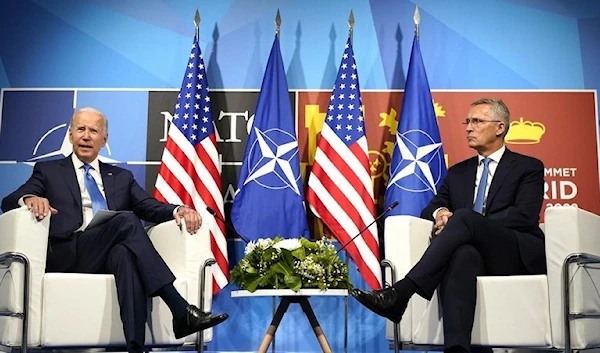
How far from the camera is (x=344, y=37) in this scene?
5.55 meters

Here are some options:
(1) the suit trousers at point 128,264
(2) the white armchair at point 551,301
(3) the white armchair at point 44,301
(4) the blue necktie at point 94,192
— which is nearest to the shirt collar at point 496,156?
(2) the white armchair at point 551,301

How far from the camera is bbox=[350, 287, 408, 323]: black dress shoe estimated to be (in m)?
3.50

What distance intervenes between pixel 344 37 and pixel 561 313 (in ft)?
8.56

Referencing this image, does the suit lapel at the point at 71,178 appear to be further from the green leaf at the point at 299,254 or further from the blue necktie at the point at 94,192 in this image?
the green leaf at the point at 299,254

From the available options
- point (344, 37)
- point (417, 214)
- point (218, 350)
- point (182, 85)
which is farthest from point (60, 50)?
point (417, 214)

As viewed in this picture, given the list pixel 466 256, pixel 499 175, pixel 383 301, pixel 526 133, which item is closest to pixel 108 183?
pixel 383 301

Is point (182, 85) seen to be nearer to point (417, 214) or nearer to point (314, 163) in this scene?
point (314, 163)

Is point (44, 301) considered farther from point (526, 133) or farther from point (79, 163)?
point (526, 133)

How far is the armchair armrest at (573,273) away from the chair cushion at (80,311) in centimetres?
194

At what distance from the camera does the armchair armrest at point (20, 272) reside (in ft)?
11.7

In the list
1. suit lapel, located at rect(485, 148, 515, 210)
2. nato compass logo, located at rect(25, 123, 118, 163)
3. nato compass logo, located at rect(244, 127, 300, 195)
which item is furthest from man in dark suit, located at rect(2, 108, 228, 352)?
suit lapel, located at rect(485, 148, 515, 210)

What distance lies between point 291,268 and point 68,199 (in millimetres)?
1205

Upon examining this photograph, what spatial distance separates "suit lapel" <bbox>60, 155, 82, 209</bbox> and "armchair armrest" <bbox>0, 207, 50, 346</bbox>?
560mm

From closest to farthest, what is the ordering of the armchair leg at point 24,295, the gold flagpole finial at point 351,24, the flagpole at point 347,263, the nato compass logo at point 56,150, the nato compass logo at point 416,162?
1. the armchair leg at point 24,295
2. the flagpole at point 347,263
3. the nato compass logo at point 416,162
4. the gold flagpole finial at point 351,24
5. the nato compass logo at point 56,150
